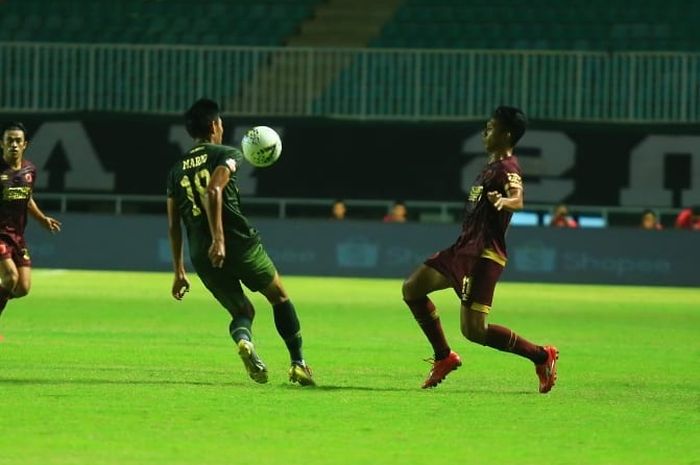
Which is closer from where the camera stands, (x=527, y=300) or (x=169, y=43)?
(x=527, y=300)

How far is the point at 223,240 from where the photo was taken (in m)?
11.5

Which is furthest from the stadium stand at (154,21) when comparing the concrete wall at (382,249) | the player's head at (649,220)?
the player's head at (649,220)

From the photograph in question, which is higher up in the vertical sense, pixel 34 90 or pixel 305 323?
pixel 34 90

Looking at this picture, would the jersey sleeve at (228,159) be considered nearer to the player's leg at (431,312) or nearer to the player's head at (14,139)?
the player's leg at (431,312)

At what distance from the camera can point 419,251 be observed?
31.5 m

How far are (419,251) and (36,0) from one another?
11.8 metres

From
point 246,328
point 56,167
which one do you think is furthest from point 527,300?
point 246,328

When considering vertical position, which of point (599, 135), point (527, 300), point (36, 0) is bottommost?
point (527, 300)

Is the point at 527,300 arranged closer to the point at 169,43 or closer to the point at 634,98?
the point at 634,98

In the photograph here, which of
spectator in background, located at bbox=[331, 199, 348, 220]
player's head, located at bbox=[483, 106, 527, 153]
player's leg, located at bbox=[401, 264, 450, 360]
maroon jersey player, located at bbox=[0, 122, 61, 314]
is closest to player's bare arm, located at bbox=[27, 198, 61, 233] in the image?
maroon jersey player, located at bbox=[0, 122, 61, 314]

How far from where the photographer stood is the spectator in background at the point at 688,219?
31.0 m

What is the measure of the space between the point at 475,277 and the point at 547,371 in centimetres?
85

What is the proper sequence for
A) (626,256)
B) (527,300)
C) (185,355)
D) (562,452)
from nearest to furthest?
(562,452) < (185,355) < (527,300) < (626,256)

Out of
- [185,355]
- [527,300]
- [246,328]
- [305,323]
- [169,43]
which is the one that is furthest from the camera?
[169,43]
